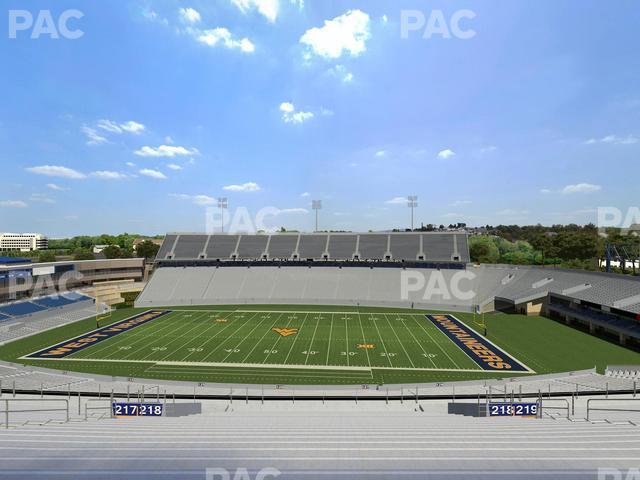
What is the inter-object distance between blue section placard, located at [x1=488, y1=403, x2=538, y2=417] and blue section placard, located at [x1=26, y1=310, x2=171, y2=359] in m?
26.5

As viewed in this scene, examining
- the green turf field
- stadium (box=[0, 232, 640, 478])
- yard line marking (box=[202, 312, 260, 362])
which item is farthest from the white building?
yard line marking (box=[202, 312, 260, 362])

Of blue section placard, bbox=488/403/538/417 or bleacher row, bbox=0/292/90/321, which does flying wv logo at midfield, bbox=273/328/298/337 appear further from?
bleacher row, bbox=0/292/90/321

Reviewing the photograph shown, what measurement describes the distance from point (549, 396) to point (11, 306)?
4385 cm

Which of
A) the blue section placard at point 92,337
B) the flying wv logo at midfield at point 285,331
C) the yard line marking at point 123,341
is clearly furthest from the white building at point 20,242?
the flying wv logo at midfield at point 285,331

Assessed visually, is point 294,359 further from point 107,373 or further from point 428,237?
point 428,237

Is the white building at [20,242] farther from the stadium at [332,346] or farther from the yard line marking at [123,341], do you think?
the yard line marking at [123,341]

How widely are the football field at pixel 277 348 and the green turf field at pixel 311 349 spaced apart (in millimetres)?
68

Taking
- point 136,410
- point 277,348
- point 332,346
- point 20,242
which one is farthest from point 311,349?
point 20,242

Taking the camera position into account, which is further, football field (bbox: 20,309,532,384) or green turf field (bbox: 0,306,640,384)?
football field (bbox: 20,309,532,384)

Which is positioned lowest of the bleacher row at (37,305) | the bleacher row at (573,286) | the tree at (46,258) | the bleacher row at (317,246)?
the bleacher row at (37,305)

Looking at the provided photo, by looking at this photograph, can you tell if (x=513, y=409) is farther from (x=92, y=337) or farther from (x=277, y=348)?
(x=92, y=337)

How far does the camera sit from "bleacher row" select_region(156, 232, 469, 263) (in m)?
48.8

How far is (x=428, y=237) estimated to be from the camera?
50.9 m

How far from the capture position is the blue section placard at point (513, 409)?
528 inches
